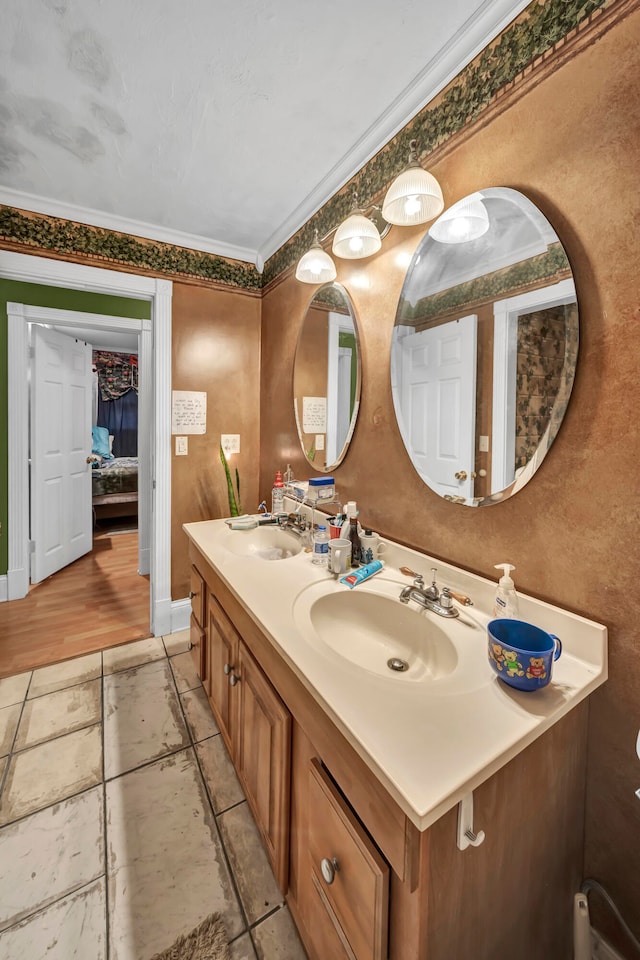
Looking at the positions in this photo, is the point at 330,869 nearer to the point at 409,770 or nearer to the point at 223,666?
the point at 409,770

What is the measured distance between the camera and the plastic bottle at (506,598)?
933mm

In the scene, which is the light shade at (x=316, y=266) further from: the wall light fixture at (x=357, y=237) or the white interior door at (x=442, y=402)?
the white interior door at (x=442, y=402)

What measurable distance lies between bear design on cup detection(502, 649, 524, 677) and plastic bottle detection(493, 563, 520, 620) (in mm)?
221

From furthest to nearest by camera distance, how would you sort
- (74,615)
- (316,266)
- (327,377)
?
1. (74,615)
2. (327,377)
3. (316,266)

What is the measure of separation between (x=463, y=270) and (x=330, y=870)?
1.49 m

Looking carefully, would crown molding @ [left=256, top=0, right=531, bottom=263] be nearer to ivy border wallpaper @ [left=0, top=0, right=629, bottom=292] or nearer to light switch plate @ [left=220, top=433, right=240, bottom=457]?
ivy border wallpaper @ [left=0, top=0, right=629, bottom=292]

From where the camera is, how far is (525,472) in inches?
38.3

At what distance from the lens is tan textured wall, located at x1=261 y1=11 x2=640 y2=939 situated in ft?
2.63

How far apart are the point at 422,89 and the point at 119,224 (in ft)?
5.70

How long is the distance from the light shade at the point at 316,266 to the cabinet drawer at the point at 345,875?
1.74 m

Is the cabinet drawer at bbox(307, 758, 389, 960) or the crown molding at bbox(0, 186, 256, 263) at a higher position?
the crown molding at bbox(0, 186, 256, 263)

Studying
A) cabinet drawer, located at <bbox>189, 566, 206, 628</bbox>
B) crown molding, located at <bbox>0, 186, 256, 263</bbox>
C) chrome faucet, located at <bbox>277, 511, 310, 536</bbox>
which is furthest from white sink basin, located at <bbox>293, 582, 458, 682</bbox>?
crown molding, located at <bbox>0, 186, 256, 263</bbox>

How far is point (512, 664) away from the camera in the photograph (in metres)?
0.73

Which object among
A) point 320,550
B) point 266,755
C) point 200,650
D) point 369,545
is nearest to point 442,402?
point 369,545
